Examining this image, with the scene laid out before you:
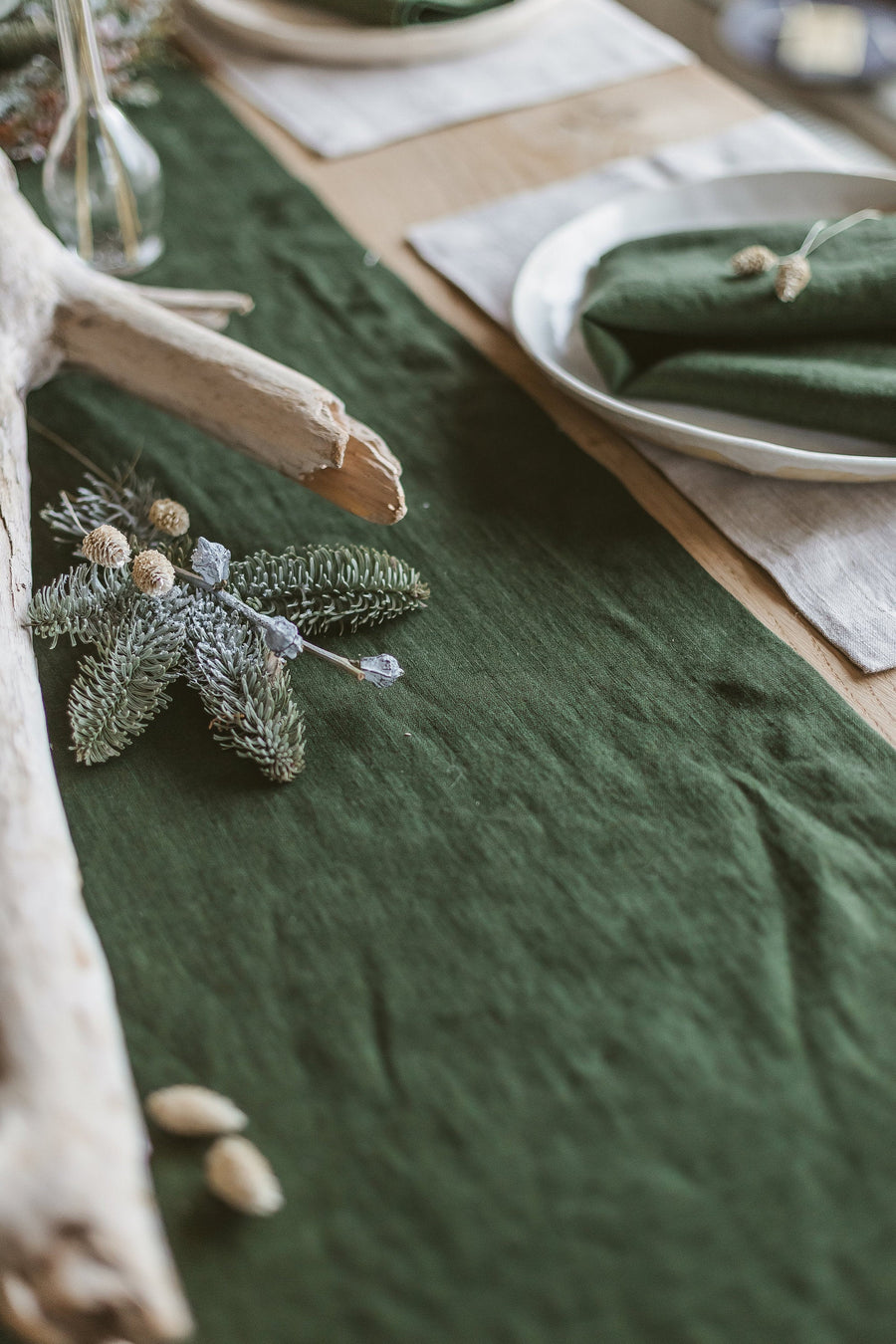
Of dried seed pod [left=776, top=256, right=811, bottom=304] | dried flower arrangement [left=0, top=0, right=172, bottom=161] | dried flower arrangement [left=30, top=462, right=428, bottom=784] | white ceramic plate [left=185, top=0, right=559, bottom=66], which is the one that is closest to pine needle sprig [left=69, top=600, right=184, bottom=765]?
dried flower arrangement [left=30, top=462, right=428, bottom=784]

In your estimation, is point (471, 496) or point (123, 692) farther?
point (471, 496)

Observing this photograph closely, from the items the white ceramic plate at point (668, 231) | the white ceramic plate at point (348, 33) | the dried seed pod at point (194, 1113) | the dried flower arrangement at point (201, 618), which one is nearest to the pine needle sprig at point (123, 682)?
the dried flower arrangement at point (201, 618)

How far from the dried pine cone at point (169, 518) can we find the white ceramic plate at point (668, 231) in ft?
0.84

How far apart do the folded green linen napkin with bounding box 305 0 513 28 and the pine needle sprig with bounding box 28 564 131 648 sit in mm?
738

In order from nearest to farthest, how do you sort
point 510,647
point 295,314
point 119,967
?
point 119,967, point 510,647, point 295,314

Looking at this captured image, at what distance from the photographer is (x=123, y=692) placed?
1.92 feet

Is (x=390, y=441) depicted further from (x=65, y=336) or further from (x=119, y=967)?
(x=119, y=967)

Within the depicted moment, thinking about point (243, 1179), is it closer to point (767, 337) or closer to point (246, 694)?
point (246, 694)

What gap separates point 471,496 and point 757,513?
0.18 metres

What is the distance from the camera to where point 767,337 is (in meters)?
0.71

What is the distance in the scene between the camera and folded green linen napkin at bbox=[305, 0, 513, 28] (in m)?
1.06

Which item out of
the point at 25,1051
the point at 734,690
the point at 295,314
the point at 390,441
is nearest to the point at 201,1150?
the point at 25,1051

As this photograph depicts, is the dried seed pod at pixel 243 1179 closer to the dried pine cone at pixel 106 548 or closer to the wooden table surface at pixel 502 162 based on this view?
the dried pine cone at pixel 106 548

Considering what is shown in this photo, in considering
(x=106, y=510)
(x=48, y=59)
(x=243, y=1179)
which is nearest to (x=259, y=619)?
(x=106, y=510)
